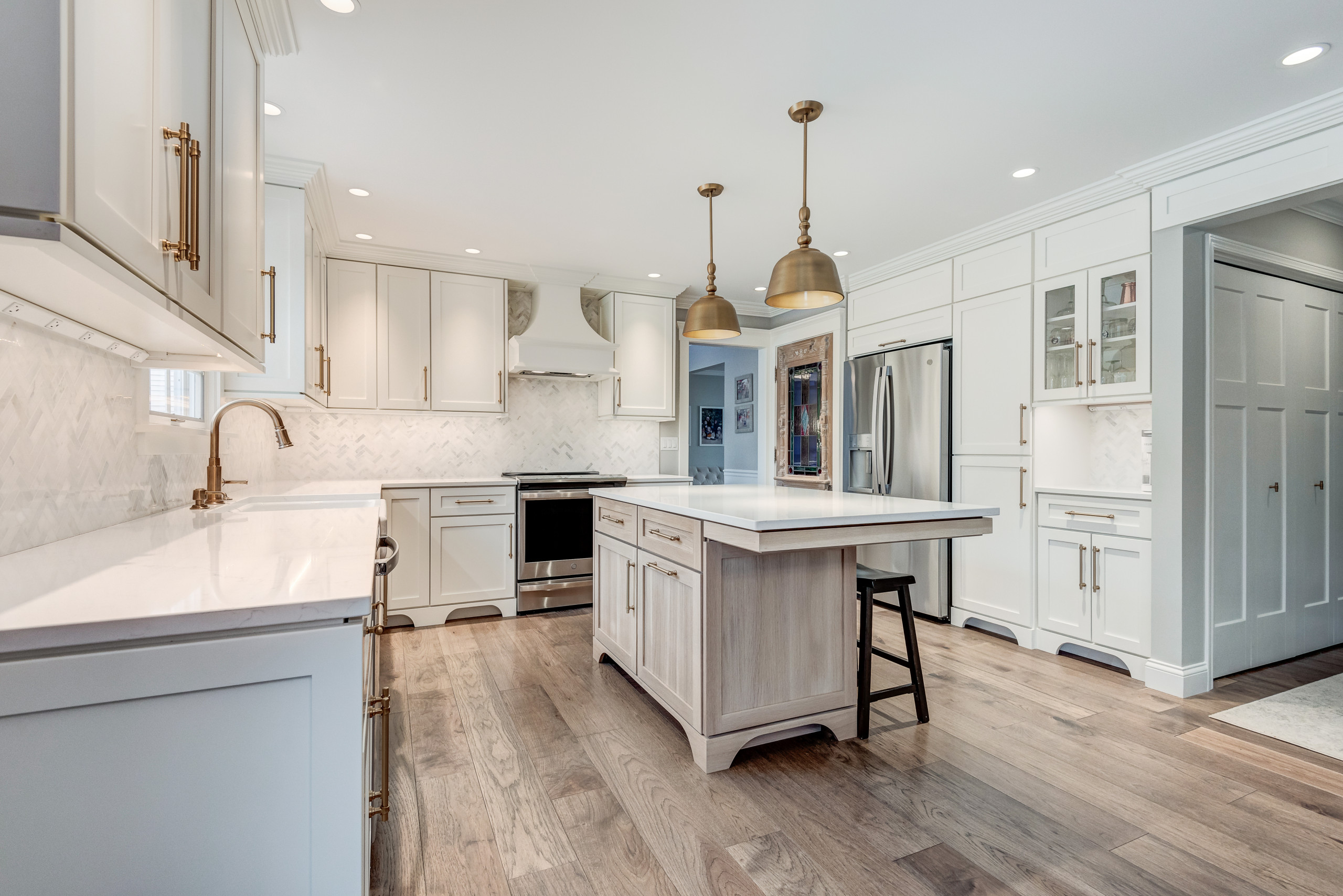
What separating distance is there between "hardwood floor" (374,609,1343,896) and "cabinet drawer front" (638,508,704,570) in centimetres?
70

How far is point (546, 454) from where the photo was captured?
498 centimetres

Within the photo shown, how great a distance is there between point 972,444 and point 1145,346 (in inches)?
41.8

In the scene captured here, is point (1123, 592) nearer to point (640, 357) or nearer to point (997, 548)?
point (997, 548)

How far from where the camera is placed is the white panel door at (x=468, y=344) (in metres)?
4.39

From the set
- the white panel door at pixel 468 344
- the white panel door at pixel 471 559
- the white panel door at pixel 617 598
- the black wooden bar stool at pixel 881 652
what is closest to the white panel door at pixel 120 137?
the white panel door at pixel 617 598

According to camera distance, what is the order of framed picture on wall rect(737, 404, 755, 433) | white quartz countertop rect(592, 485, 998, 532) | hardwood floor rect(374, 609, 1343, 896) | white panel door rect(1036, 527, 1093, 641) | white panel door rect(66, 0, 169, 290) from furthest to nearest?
framed picture on wall rect(737, 404, 755, 433), white panel door rect(1036, 527, 1093, 641), white quartz countertop rect(592, 485, 998, 532), hardwood floor rect(374, 609, 1343, 896), white panel door rect(66, 0, 169, 290)

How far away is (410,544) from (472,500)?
456 mm

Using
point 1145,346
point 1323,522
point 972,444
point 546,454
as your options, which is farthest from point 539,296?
point 1323,522

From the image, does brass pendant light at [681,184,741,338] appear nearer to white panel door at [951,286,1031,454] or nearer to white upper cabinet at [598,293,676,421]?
white panel door at [951,286,1031,454]

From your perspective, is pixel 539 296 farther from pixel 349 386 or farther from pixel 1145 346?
pixel 1145 346

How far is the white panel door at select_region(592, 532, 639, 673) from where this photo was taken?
9.08 feet

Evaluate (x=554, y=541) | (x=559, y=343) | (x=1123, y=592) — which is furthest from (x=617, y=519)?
(x=1123, y=592)

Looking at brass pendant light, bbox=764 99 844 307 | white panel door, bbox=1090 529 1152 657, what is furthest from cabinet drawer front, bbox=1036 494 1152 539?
brass pendant light, bbox=764 99 844 307

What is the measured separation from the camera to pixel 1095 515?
324cm
